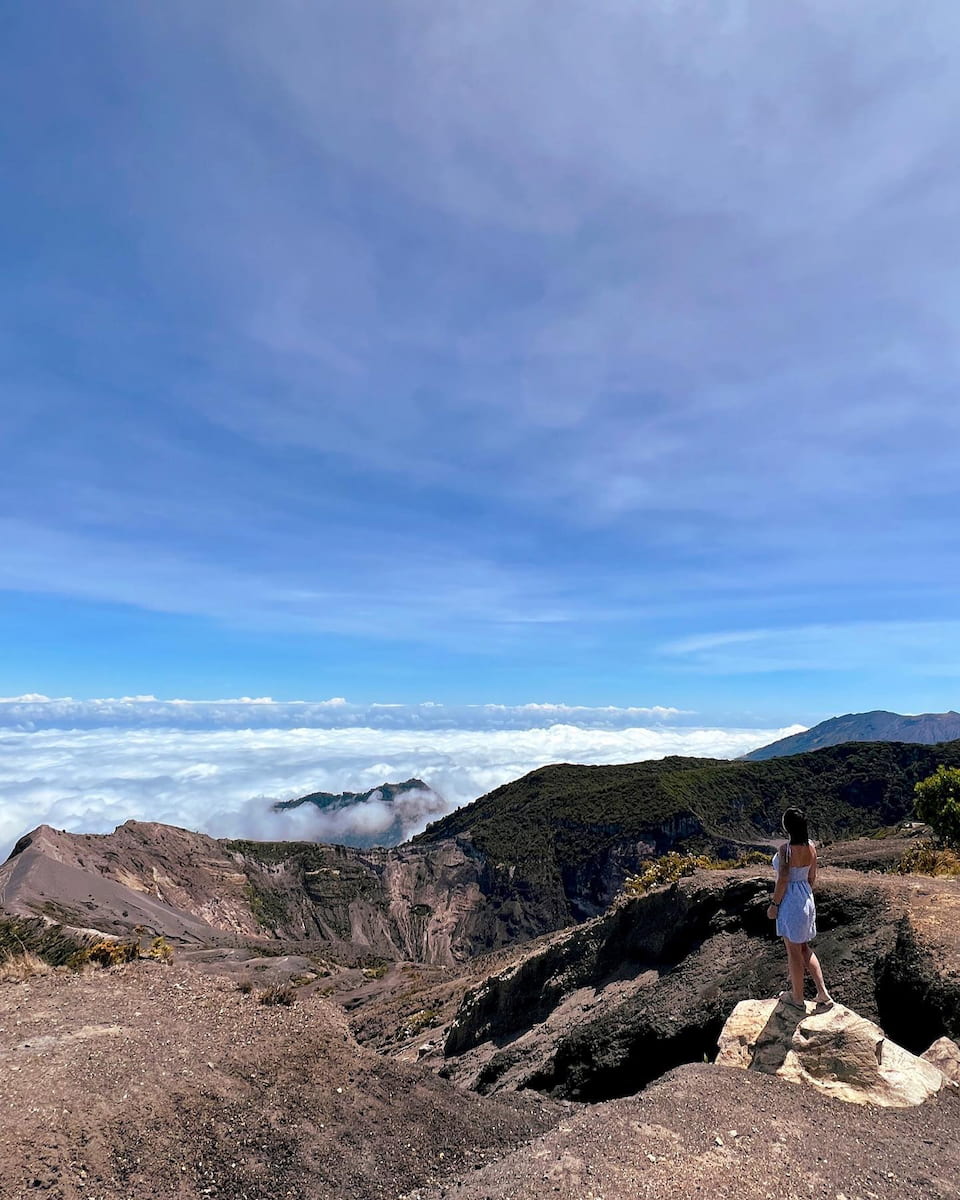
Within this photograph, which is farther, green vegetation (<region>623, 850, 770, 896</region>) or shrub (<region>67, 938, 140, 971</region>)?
green vegetation (<region>623, 850, 770, 896</region>)

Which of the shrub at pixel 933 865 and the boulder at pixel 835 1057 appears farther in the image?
the shrub at pixel 933 865

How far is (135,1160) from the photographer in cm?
687

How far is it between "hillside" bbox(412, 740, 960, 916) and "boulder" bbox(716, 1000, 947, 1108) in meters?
93.1

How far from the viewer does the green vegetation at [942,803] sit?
3216 centimetres

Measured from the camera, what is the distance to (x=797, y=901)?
24.3ft

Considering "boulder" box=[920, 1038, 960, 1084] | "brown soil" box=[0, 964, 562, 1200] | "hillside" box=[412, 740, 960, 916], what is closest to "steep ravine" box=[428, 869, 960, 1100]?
"boulder" box=[920, 1038, 960, 1084]

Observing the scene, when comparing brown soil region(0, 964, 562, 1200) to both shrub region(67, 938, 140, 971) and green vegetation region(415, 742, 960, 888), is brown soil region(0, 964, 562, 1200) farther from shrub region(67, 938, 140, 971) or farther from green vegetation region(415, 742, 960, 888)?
green vegetation region(415, 742, 960, 888)

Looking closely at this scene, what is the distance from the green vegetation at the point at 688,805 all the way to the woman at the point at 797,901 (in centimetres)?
9017

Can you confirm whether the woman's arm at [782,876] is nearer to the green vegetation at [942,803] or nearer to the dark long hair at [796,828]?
the dark long hair at [796,828]

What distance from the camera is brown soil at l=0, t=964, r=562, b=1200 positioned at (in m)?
6.79

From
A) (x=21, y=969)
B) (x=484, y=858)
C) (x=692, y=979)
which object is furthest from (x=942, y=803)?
(x=484, y=858)

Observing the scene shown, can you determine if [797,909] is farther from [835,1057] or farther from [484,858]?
[484,858]

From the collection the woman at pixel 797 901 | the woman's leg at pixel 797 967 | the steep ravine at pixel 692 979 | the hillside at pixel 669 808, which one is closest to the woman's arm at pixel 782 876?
the woman at pixel 797 901

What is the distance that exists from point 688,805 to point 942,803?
73.5m
